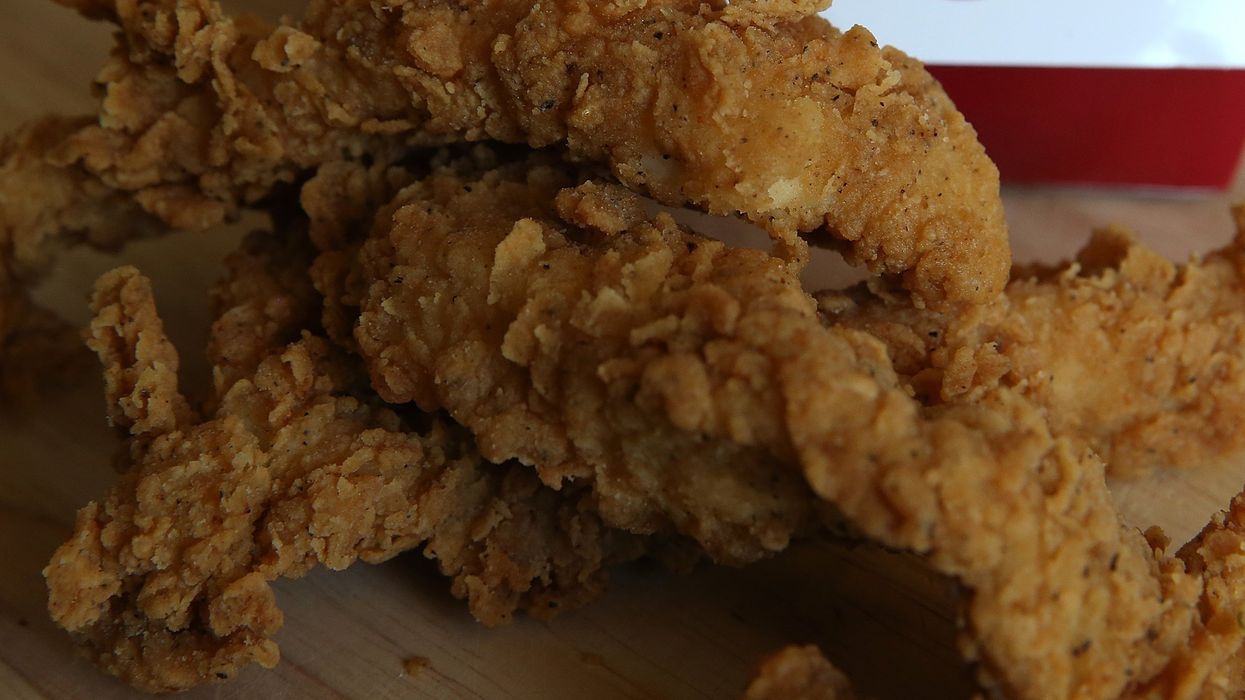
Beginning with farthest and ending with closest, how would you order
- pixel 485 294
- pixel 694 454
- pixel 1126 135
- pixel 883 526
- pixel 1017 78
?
pixel 1126 135 → pixel 1017 78 → pixel 485 294 → pixel 694 454 → pixel 883 526

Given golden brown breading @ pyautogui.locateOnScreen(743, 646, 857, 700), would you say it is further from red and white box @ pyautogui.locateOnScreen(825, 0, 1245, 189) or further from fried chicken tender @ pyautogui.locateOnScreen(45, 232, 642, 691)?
red and white box @ pyautogui.locateOnScreen(825, 0, 1245, 189)

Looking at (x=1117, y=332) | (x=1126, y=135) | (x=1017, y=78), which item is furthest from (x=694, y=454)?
(x=1126, y=135)

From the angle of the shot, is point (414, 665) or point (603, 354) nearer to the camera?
point (603, 354)

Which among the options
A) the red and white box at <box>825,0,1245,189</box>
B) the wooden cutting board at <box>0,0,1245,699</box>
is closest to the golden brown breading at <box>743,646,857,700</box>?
the wooden cutting board at <box>0,0,1245,699</box>

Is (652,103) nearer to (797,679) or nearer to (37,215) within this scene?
(797,679)

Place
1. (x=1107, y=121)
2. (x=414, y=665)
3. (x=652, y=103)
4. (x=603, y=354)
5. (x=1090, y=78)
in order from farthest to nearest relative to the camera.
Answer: (x=1107, y=121), (x=1090, y=78), (x=414, y=665), (x=652, y=103), (x=603, y=354)

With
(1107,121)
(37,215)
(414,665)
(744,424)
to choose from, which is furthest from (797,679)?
(1107,121)

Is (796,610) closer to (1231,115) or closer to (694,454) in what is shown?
(694,454)
